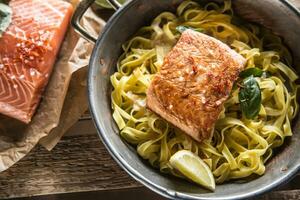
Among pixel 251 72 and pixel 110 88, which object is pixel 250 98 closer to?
pixel 251 72

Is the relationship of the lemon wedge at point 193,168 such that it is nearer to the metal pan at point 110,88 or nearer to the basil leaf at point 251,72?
the metal pan at point 110,88

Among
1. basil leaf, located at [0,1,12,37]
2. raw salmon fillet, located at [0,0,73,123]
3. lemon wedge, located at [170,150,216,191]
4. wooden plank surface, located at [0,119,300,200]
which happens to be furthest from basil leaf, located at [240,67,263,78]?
basil leaf, located at [0,1,12,37]

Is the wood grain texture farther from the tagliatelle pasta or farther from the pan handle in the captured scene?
the pan handle

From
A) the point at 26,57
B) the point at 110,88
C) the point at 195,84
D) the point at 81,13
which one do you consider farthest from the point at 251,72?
the point at 26,57

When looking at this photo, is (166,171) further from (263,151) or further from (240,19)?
(240,19)

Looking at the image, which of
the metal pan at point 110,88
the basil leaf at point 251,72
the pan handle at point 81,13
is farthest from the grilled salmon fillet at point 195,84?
the pan handle at point 81,13

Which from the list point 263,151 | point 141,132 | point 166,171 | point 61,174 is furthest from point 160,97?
point 61,174
